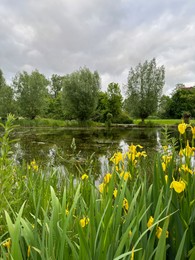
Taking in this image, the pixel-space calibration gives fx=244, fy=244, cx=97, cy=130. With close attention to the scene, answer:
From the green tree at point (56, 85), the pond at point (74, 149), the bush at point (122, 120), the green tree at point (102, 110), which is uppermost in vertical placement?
the green tree at point (56, 85)

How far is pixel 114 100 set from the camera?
124ft

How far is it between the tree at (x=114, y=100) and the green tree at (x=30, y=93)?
33.8ft

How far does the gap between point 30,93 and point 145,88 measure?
51.5 ft

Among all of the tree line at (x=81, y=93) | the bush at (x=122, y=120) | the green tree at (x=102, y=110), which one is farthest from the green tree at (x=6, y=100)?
the bush at (x=122, y=120)

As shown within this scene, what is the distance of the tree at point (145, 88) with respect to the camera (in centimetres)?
3322

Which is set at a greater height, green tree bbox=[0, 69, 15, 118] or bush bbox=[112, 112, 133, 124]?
green tree bbox=[0, 69, 15, 118]

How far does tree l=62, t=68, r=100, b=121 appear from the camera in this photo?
105 feet

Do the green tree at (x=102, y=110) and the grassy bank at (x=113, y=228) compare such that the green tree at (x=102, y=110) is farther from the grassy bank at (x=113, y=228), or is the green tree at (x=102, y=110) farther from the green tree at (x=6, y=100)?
the grassy bank at (x=113, y=228)

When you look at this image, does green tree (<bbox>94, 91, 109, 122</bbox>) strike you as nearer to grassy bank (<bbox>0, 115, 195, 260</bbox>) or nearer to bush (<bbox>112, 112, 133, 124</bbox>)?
bush (<bbox>112, 112, 133, 124</bbox>)

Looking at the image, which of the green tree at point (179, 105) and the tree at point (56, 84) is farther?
the tree at point (56, 84)

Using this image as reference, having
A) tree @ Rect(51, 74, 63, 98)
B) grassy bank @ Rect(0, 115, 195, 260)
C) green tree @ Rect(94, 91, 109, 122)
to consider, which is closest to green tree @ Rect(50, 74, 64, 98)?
tree @ Rect(51, 74, 63, 98)

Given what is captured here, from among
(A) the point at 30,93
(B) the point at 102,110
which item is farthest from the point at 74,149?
(B) the point at 102,110

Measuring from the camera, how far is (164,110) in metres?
44.3

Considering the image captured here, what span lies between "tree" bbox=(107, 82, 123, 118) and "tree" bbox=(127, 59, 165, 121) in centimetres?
344
